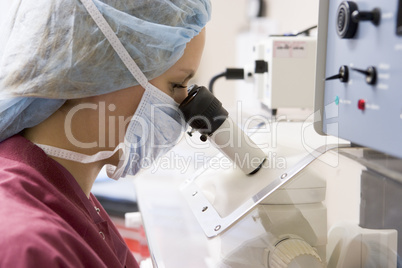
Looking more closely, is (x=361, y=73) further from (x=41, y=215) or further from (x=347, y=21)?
(x=41, y=215)

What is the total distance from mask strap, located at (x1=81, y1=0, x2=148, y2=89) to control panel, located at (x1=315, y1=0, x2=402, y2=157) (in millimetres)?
335

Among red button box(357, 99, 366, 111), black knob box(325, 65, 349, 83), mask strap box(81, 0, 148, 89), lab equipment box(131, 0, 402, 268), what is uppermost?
mask strap box(81, 0, 148, 89)

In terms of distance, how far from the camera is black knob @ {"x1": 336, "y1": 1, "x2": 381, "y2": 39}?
0.55m

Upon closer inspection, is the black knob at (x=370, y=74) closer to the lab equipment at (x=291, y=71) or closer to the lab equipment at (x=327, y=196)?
the lab equipment at (x=327, y=196)

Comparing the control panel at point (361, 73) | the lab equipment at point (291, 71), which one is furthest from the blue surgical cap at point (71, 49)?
the lab equipment at point (291, 71)

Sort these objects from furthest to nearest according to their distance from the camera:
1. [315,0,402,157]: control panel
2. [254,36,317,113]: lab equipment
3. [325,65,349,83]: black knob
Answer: [254,36,317,113]: lab equipment → [325,65,349,83]: black knob → [315,0,402,157]: control panel

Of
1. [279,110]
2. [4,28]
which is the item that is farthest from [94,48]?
[279,110]

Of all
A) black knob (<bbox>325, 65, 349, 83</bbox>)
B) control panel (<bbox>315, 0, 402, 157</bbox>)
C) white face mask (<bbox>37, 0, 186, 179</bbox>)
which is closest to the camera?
control panel (<bbox>315, 0, 402, 157</bbox>)

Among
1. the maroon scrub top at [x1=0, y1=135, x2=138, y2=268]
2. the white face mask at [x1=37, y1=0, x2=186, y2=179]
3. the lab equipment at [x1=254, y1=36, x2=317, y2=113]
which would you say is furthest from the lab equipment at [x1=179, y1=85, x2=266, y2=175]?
the lab equipment at [x1=254, y1=36, x2=317, y2=113]

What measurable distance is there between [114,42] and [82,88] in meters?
0.10

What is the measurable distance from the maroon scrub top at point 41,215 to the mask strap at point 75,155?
0.8 inches

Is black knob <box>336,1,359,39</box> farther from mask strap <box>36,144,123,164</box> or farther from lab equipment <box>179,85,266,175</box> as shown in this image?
mask strap <box>36,144,123,164</box>

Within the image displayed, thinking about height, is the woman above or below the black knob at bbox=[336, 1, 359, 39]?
below

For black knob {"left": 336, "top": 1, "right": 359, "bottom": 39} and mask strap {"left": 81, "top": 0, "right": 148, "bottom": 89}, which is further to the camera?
mask strap {"left": 81, "top": 0, "right": 148, "bottom": 89}
